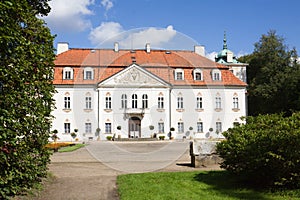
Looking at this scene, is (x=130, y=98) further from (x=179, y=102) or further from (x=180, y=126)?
(x=180, y=126)

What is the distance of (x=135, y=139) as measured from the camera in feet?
108

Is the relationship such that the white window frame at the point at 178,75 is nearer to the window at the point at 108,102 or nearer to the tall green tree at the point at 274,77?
the window at the point at 108,102

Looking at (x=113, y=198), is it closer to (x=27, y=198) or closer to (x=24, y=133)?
(x=27, y=198)

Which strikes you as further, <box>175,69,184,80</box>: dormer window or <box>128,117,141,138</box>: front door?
<box>175,69,184,80</box>: dormer window

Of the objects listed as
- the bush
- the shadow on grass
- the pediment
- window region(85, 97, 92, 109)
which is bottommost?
the shadow on grass

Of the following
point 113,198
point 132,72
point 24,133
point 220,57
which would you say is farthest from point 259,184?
point 220,57

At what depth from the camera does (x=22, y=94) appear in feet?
19.5

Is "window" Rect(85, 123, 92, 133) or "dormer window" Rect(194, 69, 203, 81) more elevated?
"dormer window" Rect(194, 69, 203, 81)

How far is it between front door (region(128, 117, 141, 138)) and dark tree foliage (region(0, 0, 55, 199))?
27322 millimetres

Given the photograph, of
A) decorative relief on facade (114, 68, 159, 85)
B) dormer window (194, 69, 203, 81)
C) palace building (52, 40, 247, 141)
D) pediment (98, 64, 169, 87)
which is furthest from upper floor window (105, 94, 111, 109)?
dormer window (194, 69, 203, 81)

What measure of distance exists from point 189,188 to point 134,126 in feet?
92.8

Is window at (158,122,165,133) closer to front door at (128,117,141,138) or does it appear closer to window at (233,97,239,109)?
front door at (128,117,141,138)

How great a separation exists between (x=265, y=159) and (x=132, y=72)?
93.3ft

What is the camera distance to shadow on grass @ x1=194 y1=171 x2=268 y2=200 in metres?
7.02
